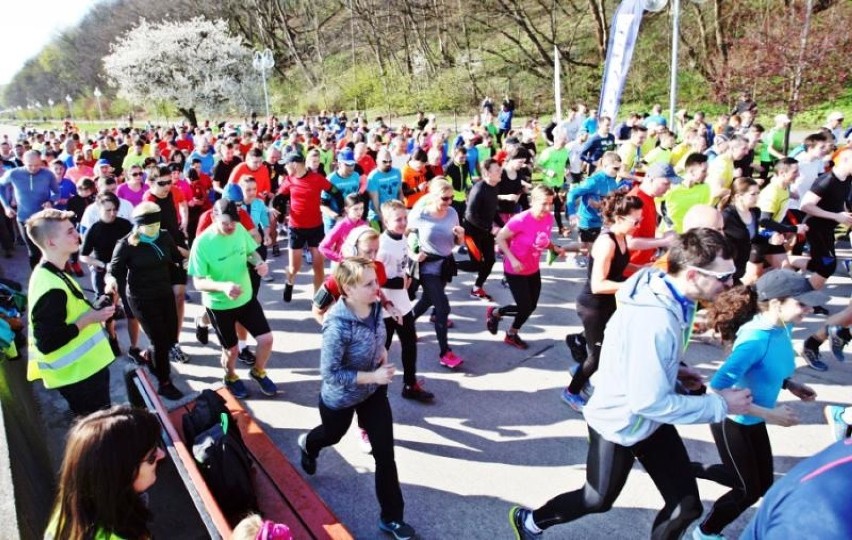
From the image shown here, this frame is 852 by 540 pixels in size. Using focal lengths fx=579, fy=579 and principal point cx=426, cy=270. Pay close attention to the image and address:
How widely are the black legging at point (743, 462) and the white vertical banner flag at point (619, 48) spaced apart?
11.2 metres

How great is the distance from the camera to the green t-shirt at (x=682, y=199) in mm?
6027

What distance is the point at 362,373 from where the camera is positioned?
322 centimetres

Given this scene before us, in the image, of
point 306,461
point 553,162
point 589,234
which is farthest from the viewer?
point 553,162

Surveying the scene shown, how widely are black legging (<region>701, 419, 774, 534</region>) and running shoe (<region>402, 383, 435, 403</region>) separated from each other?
2.45 m

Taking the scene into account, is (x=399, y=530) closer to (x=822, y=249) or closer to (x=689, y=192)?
(x=689, y=192)

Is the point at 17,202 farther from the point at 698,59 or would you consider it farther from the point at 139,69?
the point at 139,69

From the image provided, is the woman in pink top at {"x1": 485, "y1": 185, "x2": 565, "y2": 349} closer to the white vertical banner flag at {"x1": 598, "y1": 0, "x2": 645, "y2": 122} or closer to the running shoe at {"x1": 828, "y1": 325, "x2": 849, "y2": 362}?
the running shoe at {"x1": 828, "y1": 325, "x2": 849, "y2": 362}

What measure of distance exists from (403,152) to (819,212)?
265 inches

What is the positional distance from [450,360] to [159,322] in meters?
2.68

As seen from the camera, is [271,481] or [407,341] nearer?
[271,481]

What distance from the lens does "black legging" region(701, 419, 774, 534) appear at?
3.02 metres

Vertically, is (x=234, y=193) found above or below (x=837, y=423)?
above

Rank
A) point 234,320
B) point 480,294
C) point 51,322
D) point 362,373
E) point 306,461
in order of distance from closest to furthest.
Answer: point 362,373 < point 51,322 < point 306,461 < point 234,320 < point 480,294

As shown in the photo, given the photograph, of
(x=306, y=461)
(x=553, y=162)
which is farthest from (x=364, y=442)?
(x=553, y=162)
